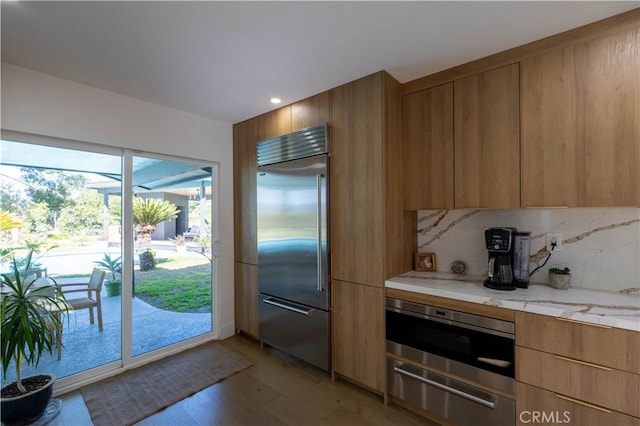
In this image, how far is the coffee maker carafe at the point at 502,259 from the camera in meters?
1.97

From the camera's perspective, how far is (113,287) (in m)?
→ 2.69

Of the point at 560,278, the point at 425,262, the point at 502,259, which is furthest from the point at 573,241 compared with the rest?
the point at 425,262

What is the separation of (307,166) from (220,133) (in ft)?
4.75

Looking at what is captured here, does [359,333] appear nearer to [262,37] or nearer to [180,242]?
[180,242]

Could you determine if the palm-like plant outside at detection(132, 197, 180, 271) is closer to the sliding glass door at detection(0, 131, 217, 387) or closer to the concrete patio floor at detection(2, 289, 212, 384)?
the sliding glass door at detection(0, 131, 217, 387)

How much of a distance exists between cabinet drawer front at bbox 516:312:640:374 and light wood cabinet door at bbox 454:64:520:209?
78 centimetres

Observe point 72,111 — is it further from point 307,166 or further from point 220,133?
point 307,166

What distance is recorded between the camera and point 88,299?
2.56m

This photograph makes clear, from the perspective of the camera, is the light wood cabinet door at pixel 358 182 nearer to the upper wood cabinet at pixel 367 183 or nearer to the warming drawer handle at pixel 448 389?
the upper wood cabinet at pixel 367 183

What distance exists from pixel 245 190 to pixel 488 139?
2502 millimetres

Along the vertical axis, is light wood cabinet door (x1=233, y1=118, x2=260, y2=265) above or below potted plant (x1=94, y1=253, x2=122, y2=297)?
above

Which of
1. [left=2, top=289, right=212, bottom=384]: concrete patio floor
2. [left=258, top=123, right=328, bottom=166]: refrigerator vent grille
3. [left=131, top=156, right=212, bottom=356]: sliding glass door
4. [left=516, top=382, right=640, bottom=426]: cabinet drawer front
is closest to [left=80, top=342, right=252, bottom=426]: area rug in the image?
[left=2, top=289, right=212, bottom=384]: concrete patio floor

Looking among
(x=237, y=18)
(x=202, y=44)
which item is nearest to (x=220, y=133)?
(x=202, y=44)

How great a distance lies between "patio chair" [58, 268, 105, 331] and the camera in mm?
2471
